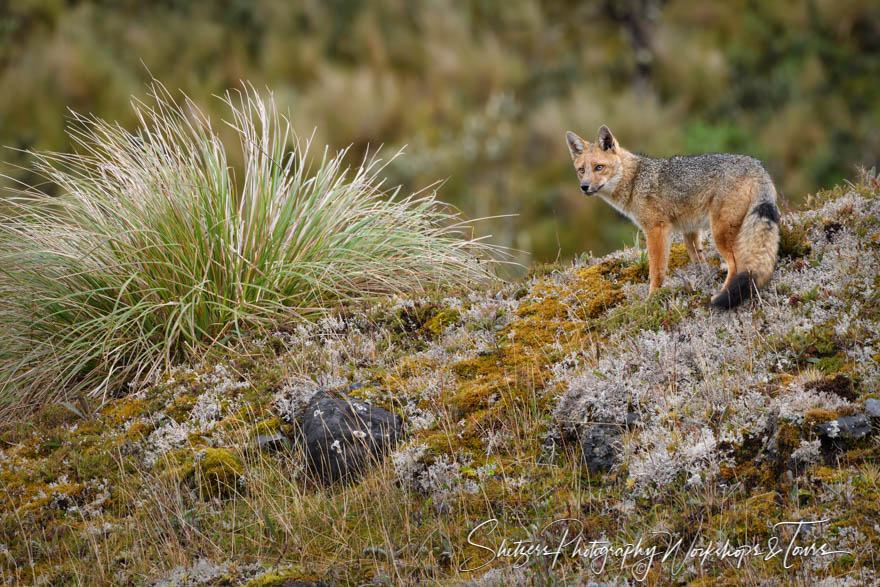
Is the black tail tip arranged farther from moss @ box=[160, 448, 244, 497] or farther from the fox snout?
moss @ box=[160, 448, 244, 497]

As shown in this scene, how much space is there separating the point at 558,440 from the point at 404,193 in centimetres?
1170

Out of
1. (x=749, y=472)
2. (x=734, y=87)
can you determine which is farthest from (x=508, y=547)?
(x=734, y=87)

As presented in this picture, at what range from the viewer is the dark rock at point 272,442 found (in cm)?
466

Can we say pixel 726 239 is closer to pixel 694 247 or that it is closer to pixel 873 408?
pixel 694 247

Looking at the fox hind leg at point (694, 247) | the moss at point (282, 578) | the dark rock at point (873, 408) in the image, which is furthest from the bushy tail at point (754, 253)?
the moss at point (282, 578)

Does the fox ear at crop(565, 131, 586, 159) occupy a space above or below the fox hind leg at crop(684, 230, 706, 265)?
above

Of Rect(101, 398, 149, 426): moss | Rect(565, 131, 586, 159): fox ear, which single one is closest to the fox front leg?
Rect(565, 131, 586, 159): fox ear

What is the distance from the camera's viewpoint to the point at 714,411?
4.04m

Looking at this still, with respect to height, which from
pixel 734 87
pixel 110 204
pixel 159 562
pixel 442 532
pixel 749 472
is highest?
pixel 734 87

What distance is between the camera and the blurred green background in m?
15.5

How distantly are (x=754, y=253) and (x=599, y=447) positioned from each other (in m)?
1.61

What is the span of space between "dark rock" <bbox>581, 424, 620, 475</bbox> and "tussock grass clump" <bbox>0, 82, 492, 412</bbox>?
2474 millimetres

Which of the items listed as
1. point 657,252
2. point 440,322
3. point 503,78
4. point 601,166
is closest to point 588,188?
point 601,166

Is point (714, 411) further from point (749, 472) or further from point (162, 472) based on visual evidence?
point (162, 472)
